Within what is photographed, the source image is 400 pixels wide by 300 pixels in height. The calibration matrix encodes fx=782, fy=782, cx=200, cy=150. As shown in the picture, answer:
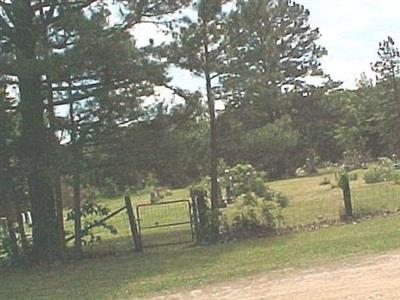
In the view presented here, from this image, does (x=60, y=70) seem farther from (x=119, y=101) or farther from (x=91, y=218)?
(x=91, y=218)

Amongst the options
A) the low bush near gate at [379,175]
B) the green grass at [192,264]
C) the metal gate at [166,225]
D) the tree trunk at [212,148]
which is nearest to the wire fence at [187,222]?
the metal gate at [166,225]

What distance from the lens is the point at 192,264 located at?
1398cm

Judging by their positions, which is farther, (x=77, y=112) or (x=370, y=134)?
(x=370, y=134)

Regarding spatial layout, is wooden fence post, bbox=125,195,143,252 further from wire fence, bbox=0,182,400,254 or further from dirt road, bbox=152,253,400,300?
dirt road, bbox=152,253,400,300

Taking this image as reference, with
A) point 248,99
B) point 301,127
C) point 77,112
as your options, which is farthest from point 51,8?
point 301,127

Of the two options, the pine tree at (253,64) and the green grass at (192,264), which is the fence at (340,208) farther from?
the pine tree at (253,64)

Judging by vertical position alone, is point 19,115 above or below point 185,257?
above

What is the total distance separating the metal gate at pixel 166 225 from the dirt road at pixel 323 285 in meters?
7.32

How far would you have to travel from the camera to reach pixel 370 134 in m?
64.8

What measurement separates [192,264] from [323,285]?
4651mm

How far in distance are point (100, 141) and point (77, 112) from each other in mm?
815

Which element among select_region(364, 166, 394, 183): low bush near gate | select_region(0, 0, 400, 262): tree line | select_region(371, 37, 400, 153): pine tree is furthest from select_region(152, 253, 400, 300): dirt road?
select_region(371, 37, 400, 153): pine tree

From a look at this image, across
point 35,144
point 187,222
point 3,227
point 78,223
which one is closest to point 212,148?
point 187,222

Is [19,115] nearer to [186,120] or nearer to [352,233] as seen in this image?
[186,120]
